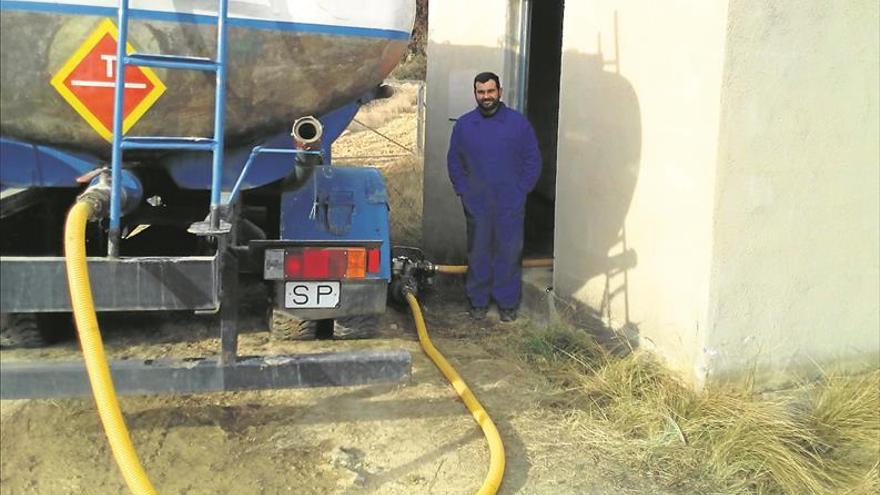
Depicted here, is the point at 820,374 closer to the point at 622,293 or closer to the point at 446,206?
the point at 622,293

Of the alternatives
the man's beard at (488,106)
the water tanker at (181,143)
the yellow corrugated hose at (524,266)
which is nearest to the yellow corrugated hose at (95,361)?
the water tanker at (181,143)

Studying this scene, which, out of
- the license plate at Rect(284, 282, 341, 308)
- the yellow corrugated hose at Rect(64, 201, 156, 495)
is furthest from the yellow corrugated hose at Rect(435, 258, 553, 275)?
the yellow corrugated hose at Rect(64, 201, 156, 495)

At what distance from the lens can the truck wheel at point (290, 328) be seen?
13.5 feet

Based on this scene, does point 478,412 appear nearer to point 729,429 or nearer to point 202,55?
point 729,429

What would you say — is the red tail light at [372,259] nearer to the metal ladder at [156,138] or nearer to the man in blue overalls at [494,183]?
the metal ladder at [156,138]

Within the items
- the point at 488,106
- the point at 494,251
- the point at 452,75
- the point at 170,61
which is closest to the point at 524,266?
the point at 494,251

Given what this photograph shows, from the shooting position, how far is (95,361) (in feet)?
7.20

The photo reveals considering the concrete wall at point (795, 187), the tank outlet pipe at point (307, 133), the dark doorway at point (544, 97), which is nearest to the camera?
the tank outlet pipe at point (307, 133)

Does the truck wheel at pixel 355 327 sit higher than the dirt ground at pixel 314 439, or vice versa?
the truck wheel at pixel 355 327

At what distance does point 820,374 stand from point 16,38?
12.3ft

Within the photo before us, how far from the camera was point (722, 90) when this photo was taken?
3430mm

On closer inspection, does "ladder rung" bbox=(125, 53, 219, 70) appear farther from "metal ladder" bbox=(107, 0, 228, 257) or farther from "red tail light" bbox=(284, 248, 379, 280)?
"red tail light" bbox=(284, 248, 379, 280)

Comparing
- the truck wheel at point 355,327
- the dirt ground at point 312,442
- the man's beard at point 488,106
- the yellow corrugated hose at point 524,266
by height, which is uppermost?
the man's beard at point 488,106

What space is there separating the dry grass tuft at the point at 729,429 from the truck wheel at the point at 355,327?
1.08 meters
